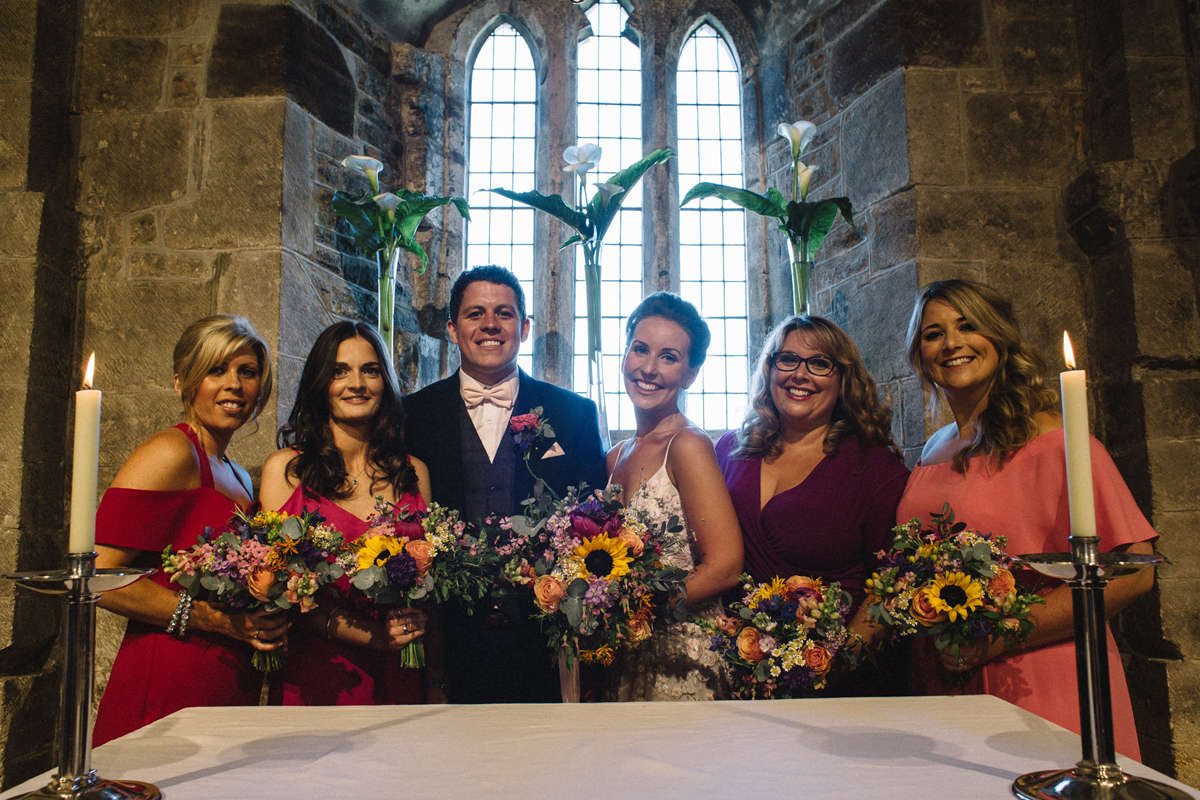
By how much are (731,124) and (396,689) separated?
381cm

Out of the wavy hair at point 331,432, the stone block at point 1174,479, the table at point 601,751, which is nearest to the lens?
the table at point 601,751

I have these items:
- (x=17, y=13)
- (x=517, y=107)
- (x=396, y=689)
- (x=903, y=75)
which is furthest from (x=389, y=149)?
(x=396, y=689)

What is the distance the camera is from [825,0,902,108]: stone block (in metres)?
3.63

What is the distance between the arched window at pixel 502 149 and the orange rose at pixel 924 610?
10.7 feet

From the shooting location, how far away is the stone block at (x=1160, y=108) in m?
3.20

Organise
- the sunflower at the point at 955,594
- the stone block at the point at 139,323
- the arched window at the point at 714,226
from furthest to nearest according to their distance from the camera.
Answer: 1. the arched window at the point at 714,226
2. the stone block at the point at 139,323
3. the sunflower at the point at 955,594

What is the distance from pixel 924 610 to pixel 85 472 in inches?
62.4

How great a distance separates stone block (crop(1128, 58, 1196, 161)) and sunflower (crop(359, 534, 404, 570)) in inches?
130

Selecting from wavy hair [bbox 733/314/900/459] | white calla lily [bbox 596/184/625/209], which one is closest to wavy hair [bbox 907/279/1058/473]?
wavy hair [bbox 733/314/900/459]

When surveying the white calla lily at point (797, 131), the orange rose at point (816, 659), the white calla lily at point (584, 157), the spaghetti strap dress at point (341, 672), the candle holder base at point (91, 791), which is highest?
the white calla lily at point (797, 131)

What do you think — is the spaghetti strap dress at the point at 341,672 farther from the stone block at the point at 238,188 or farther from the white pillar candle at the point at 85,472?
the stone block at the point at 238,188

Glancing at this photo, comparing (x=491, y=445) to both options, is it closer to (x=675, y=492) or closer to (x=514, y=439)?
(x=514, y=439)

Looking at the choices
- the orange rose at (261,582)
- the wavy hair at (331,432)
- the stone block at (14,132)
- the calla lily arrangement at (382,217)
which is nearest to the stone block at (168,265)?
the stone block at (14,132)

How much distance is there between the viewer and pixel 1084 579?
3.30 ft
